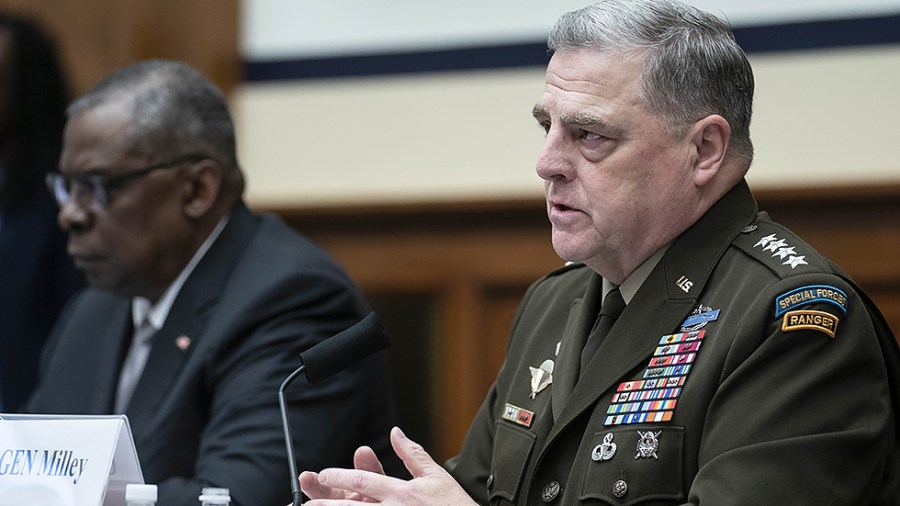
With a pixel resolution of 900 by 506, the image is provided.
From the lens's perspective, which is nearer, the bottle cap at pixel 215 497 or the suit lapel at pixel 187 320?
the bottle cap at pixel 215 497

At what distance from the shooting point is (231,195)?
10.3 ft

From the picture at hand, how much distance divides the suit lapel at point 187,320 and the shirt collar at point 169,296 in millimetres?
22

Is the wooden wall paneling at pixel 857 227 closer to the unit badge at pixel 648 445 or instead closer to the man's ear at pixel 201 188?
the man's ear at pixel 201 188

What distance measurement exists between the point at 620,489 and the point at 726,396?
205 millimetres

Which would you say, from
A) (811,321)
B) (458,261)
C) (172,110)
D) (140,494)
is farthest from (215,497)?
(458,261)

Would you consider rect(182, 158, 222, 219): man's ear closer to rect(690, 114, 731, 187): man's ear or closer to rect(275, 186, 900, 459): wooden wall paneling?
rect(690, 114, 731, 187): man's ear

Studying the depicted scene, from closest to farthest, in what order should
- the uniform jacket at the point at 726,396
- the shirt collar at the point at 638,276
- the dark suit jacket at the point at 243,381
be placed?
1. the uniform jacket at the point at 726,396
2. the shirt collar at the point at 638,276
3. the dark suit jacket at the point at 243,381

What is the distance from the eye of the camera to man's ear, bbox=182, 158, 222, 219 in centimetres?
308

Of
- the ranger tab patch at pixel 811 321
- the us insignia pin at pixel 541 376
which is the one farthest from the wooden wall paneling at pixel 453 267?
the ranger tab patch at pixel 811 321

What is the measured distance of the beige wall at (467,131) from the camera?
4438 mm

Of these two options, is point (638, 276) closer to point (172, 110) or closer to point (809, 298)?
point (809, 298)

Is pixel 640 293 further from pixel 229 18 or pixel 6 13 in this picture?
pixel 229 18

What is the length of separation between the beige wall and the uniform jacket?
2387mm

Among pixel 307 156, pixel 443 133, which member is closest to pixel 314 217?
pixel 307 156
